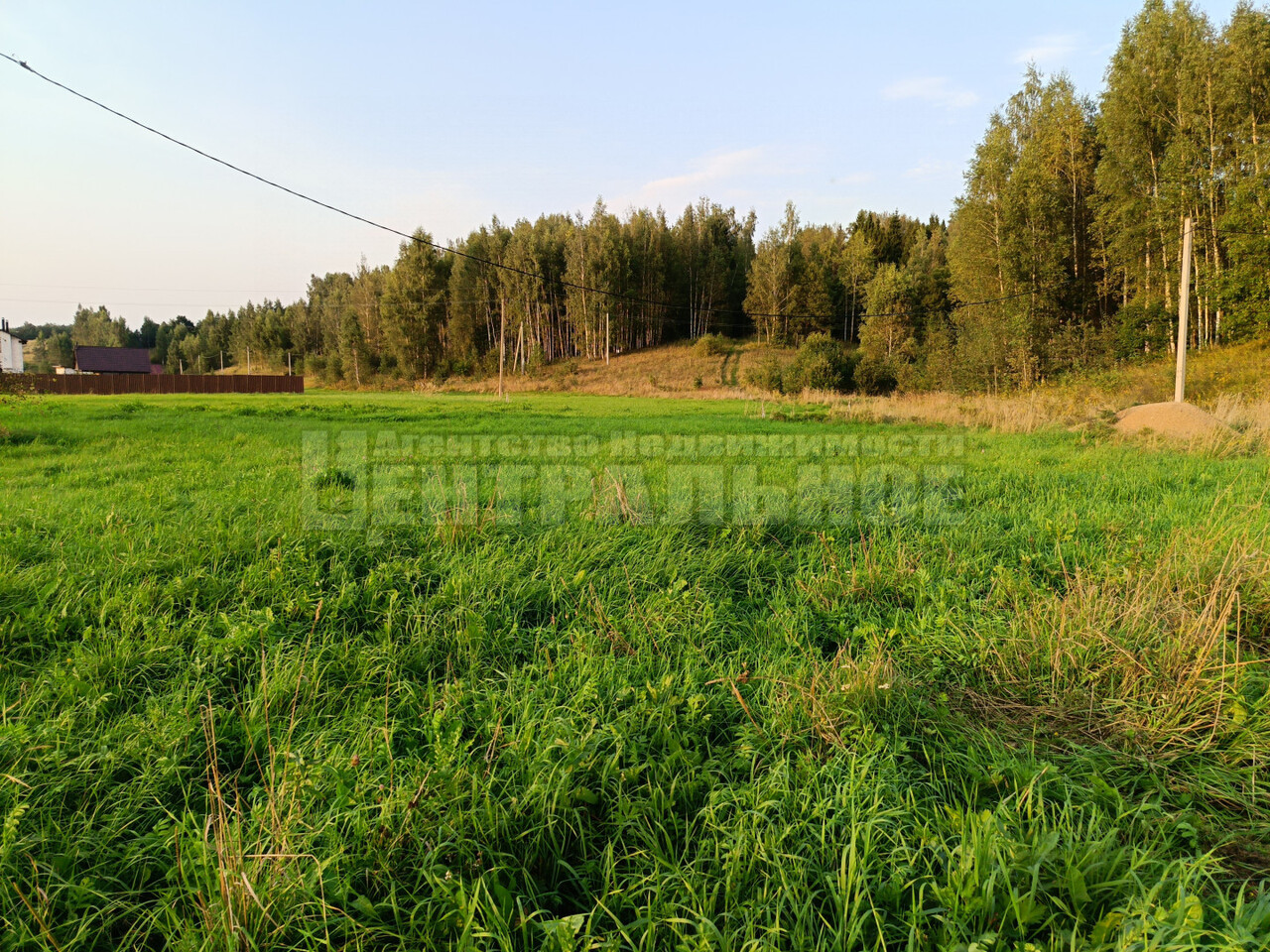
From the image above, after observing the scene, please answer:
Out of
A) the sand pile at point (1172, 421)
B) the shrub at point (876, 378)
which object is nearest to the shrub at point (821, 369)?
the shrub at point (876, 378)

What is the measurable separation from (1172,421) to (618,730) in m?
15.2

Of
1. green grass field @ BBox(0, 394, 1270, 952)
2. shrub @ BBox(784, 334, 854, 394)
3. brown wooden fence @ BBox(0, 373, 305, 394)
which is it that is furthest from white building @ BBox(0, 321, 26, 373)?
green grass field @ BBox(0, 394, 1270, 952)

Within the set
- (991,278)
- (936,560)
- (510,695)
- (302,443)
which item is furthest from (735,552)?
(991,278)

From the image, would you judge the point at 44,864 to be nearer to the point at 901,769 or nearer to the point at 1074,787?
the point at 901,769

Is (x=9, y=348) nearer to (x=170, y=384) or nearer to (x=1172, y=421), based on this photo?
(x=170, y=384)

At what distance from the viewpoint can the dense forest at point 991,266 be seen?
24.2m

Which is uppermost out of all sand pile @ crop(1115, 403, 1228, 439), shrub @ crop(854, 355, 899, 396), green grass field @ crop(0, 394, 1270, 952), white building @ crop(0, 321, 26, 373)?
white building @ crop(0, 321, 26, 373)

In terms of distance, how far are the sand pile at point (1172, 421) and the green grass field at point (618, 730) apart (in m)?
8.52

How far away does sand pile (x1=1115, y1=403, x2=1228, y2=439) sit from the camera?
11.6 meters

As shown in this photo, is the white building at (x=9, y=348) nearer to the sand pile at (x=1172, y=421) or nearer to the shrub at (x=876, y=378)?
the shrub at (x=876, y=378)

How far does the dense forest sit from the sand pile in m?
15.7

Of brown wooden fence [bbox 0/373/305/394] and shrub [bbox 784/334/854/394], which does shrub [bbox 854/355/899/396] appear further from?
brown wooden fence [bbox 0/373/305/394]

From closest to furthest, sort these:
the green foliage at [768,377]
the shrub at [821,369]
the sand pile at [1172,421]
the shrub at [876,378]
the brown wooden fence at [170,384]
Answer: the sand pile at [1172,421]
the shrub at [821,369]
the shrub at [876,378]
the green foliage at [768,377]
the brown wooden fence at [170,384]

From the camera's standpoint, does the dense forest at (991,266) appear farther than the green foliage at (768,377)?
No
